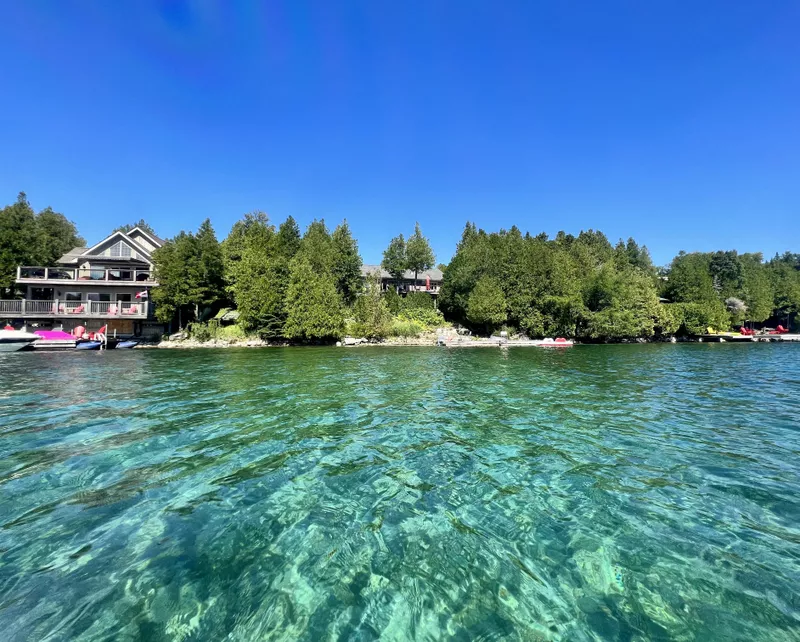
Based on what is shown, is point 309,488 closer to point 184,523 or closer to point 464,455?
point 184,523

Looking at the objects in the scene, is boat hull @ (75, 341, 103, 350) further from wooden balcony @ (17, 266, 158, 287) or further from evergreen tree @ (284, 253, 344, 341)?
evergreen tree @ (284, 253, 344, 341)

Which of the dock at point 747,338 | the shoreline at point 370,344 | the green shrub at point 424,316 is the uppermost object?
the green shrub at point 424,316

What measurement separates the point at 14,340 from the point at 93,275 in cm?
1365

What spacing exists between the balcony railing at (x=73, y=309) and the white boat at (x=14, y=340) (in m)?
7.02

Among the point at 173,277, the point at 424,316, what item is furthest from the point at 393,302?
the point at 173,277

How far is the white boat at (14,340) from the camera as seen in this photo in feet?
94.7

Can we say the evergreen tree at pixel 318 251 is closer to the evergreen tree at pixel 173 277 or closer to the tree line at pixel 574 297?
the evergreen tree at pixel 173 277

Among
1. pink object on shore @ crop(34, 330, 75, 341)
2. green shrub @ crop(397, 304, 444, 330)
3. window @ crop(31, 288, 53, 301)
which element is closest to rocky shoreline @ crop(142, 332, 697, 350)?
green shrub @ crop(397, 304, 444, 330)

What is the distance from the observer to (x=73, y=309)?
37.1 meters

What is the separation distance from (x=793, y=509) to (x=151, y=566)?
24.0ft

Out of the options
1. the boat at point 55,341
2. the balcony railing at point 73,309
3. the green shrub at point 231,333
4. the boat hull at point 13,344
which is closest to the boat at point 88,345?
the boat at point 55,341

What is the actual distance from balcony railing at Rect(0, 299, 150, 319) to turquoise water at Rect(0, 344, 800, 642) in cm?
3402

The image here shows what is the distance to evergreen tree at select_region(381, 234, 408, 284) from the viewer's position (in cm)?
6538

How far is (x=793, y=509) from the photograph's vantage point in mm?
4789
